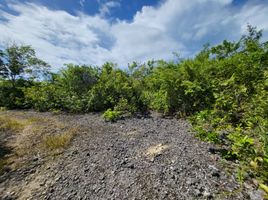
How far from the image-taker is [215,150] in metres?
2.80

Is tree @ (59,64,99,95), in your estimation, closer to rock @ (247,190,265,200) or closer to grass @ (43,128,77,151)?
grass @ (43,128,77,151)

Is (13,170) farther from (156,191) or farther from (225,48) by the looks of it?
(225,48)

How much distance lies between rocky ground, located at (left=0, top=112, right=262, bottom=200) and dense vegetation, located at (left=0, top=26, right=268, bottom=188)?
1.05ft

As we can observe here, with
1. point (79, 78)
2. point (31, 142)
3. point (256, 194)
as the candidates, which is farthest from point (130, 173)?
point (79, 78)

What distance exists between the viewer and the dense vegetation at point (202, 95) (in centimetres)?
250

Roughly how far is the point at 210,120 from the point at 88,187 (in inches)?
95.9

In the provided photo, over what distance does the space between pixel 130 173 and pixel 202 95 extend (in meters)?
3.25

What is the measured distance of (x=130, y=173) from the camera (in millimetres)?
2488

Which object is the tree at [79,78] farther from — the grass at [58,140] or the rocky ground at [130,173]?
the rocky ground at [130,173]

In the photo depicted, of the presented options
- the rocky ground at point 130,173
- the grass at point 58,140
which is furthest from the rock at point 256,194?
the grass at point 58,140

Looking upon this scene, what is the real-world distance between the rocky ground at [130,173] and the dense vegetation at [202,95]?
0.32m

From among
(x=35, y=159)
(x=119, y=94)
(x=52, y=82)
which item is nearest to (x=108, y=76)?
(x=119, y=94)

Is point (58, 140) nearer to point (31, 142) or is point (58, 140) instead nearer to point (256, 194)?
point (31, 142)

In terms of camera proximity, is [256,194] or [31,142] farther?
[31,142]
